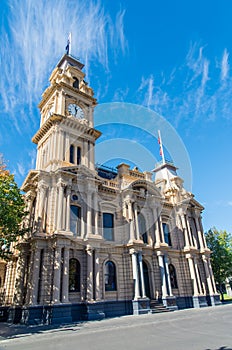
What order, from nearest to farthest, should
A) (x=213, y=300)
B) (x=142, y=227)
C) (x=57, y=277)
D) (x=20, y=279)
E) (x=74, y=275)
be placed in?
(x=57, y=277)
(x=74, y=275)
(x=20, y=279)
(x=142, y=227)
(x=213, y=300)

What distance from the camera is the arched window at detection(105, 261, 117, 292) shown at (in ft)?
74.5

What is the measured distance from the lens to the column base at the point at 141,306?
71.5 feet

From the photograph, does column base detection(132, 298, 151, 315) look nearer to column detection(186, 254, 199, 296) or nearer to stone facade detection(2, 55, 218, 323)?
stone facade detection(2, 55, 218, 323)

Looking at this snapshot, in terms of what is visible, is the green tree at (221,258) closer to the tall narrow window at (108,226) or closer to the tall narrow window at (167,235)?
the tall narrow window at (167,235)

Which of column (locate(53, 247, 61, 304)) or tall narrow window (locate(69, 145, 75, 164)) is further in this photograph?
tall narrow window (locate(69, 145, 75, 164))

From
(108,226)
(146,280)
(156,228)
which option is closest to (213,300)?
(146,280)

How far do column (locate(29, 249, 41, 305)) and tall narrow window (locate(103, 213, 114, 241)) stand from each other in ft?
23.4

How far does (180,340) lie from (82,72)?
32443mm

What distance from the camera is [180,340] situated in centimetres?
1010

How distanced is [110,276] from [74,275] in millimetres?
3917

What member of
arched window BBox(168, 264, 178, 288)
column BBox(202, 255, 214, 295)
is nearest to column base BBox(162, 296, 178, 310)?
arched window BBox(168, 264, 178, 288)

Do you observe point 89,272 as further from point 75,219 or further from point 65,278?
point 75,219

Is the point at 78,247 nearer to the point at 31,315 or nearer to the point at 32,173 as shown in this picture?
the point at 31,315

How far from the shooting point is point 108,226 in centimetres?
2542
